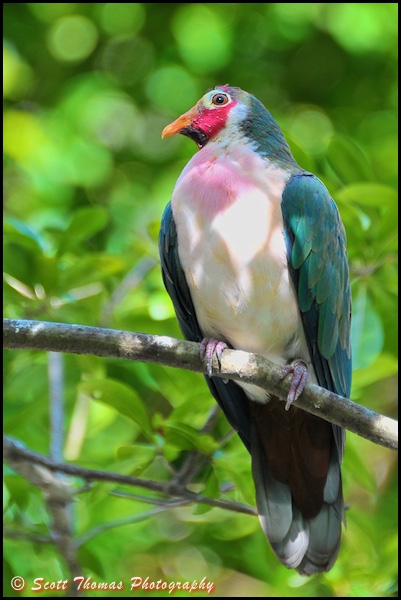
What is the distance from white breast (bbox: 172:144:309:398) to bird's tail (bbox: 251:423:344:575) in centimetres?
56

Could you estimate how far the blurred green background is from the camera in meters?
3.75

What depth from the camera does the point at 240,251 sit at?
345 cm

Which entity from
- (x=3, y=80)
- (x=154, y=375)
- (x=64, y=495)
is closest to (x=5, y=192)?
(x=3, y=80)

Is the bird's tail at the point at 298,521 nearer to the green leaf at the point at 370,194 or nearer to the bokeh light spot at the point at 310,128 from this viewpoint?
the green leaf at the point at 370,194

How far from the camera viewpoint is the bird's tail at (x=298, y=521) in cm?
360

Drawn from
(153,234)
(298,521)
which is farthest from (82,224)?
(298,521)

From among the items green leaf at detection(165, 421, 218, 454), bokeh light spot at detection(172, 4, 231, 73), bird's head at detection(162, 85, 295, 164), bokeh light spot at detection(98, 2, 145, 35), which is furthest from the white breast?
bokeh light spot at detection(98, 2, 145, 35)

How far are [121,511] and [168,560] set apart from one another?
0.88 m

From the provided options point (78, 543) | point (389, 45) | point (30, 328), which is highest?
point (389, 45)

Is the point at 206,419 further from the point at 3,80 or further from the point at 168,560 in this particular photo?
the point at 3,80

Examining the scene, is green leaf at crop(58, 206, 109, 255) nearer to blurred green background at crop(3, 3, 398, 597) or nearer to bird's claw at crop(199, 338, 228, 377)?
blurred green background at crop(3, 3, 398, 597)

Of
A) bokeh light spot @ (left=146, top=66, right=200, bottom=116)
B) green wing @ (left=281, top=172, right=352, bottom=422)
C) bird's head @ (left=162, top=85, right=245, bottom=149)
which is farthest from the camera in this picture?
bokeh light spot @ (left=146, top=66, right=200, bottom=116)

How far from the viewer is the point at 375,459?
229 inches

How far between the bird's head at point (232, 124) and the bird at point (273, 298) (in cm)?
1
